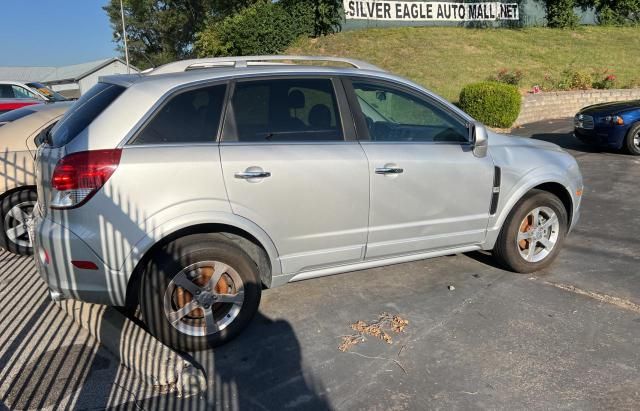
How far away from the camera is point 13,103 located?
44.2 feet

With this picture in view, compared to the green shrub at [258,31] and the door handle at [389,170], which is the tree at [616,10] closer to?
the green shrub at [258,31]

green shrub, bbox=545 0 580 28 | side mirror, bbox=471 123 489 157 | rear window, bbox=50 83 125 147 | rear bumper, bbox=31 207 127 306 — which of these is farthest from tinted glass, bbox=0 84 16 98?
green shrub, bbox=545 0 580 28

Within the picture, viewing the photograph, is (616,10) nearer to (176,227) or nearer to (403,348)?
(403,348)

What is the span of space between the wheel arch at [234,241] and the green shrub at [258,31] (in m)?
14.6

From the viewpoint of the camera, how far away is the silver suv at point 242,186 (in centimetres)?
300

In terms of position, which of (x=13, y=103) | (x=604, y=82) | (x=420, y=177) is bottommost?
(x=420, y=177)

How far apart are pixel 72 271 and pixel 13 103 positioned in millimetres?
12832

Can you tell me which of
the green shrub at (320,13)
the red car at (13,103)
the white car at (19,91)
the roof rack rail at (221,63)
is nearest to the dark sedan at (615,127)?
the roof rack rail at (221,63)

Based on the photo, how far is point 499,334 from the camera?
3.46 metres

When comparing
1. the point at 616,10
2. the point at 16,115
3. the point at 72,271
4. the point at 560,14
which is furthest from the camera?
the point at 616,10

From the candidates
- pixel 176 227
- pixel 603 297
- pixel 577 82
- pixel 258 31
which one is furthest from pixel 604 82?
pixel 176 227

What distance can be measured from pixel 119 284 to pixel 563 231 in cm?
374

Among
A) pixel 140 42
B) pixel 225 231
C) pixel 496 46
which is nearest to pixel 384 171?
pixel 225 231

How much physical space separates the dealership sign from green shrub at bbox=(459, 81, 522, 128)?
7.57 meters
